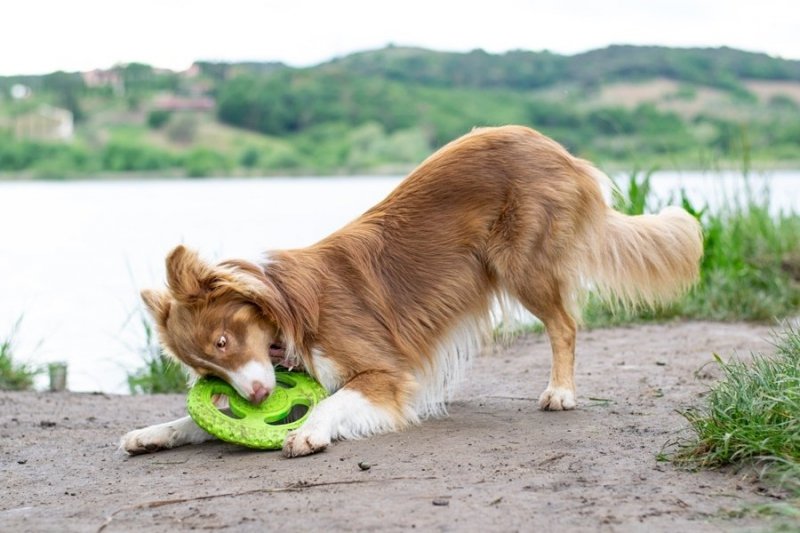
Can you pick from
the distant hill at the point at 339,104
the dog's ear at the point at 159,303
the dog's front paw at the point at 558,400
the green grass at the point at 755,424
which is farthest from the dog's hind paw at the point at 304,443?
the distant hill at the point at 339,104

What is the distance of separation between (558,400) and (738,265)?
479cm

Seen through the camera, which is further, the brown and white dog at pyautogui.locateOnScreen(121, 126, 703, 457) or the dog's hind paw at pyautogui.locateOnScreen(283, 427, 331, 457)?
the brown and white dog at pyautogui.locateOnScreen(121, 126, 703, 457)

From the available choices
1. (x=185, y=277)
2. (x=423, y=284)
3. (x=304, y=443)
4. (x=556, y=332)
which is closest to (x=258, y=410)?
(x=304, y=443)

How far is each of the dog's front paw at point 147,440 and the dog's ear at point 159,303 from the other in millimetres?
594

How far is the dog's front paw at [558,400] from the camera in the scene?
556 cm

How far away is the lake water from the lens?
29.1 ft

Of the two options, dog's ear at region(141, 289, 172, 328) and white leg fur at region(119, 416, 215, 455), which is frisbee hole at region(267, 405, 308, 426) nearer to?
white leg fur at region(119, 416, 215, 455)

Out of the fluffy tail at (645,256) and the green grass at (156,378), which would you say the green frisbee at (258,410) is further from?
the green grass at (156,378)

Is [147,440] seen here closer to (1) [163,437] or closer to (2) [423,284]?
(1) [163,437]

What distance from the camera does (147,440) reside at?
5.30 meters

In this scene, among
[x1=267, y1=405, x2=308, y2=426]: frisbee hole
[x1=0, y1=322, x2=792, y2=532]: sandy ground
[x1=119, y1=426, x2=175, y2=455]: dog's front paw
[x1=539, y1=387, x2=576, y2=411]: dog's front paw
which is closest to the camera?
[x1=0, y1=322, x2=792, y2=532]: sandy ground

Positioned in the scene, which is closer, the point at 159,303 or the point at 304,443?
the point at 304,443

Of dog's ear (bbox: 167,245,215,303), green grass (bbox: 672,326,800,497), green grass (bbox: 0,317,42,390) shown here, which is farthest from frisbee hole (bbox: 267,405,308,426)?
green grass (bbox: 0,317,42,390)

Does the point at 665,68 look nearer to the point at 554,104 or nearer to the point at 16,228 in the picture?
the point at 554,104
